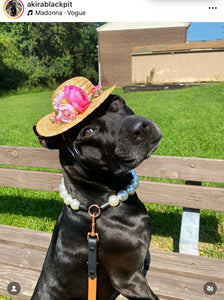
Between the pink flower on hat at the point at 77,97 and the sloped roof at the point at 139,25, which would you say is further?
the sloped roof at the point at 139,25

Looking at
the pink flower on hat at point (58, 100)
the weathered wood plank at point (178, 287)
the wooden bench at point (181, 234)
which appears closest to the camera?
the pink flower on hat at point (58, 100)

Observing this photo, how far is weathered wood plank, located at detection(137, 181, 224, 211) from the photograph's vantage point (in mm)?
2631

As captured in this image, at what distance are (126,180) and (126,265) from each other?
0.53m

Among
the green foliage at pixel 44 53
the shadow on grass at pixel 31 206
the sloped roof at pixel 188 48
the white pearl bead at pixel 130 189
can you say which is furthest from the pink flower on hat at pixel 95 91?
the green foliage at pixel 44 53

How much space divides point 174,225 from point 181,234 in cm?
111

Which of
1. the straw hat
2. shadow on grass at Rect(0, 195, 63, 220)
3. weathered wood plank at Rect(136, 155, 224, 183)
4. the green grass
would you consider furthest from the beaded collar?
shadow on grass at Rect(0, 195, 63, 220)

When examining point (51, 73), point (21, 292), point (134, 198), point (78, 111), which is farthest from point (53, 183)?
point (51, 73)

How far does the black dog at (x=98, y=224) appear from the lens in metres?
1.68

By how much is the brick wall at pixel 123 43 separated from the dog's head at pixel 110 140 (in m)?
34.3

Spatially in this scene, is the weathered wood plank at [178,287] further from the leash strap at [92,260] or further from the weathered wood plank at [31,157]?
the weathered wood plank at [31,157]

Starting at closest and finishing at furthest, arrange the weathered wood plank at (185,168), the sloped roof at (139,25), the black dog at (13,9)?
the weathered wood plank at (185,168) → the black dog at (13,9) → the sloped roof at (139,25)

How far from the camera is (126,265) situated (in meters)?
1.80

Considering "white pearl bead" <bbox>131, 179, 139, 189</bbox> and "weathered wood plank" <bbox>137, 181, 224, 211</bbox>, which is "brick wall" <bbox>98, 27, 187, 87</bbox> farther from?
"white pearl bead" <bbox>131, 179, 139, 189</bbox>

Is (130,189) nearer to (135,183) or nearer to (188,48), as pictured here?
(135,183)
